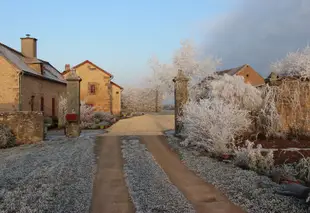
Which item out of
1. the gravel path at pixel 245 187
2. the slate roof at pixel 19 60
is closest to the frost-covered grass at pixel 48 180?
the gravel path at pixel 245 187

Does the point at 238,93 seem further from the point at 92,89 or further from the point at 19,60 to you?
the point at 92,89

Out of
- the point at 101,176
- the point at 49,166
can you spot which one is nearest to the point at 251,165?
the point at 101,176

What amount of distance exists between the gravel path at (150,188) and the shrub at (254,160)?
79.3 inches

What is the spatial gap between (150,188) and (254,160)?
2782 millimetres

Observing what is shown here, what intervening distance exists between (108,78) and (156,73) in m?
16.2

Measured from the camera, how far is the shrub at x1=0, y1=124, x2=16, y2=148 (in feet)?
37.3

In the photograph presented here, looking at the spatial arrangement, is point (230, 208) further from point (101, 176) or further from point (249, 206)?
point (101, 176)

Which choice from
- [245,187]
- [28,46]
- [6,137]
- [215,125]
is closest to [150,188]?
[245,187]

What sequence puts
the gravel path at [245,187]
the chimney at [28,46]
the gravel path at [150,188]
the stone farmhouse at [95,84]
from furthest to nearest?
the stone farmhouse at [95,84] → the chimney at [28,46] → the gravel path at [150,188] → the gravel path at [245,187]

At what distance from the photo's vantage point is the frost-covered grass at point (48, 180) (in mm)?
4594

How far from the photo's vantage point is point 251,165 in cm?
666

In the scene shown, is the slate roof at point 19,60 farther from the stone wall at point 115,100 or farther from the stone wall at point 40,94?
the stone wall at point 115,100

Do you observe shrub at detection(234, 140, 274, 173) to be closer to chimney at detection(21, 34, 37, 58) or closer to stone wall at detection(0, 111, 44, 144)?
stone wall at detection(0, 111, 44, 144)

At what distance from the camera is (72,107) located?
13.2 m
